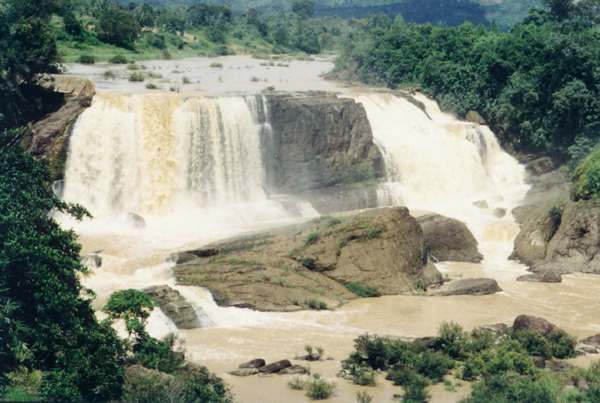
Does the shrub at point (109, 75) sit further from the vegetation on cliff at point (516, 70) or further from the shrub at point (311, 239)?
the shrub at point (311, 239)

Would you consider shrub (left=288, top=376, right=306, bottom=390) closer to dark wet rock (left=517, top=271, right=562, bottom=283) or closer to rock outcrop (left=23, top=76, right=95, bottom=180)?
dark wet rock (left=517, top=271, right=562, bottom=283)

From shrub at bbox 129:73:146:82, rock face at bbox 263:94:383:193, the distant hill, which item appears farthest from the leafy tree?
the distant hill

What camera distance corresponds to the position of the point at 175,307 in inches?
981

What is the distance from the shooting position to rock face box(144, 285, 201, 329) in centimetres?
2470

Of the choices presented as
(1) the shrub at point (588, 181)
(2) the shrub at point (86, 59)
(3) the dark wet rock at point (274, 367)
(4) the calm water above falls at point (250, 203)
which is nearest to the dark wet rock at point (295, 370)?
(3) the dark wet rock at point (274, 367)

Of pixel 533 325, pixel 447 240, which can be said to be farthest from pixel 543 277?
pixel 533 325

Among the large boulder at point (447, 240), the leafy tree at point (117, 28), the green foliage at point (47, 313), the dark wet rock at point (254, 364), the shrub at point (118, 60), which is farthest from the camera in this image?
the leafy tree at point (117, 28)

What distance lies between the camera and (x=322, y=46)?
291 ft

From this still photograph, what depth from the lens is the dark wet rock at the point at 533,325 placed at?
78.2 ft

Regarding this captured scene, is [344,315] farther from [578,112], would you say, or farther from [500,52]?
[500,52]

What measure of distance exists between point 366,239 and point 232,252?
3.79 m

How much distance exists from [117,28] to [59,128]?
29.9m

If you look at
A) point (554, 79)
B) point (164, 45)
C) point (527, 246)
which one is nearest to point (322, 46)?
point (164, 45)

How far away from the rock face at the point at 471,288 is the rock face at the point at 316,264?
23.4 inches
